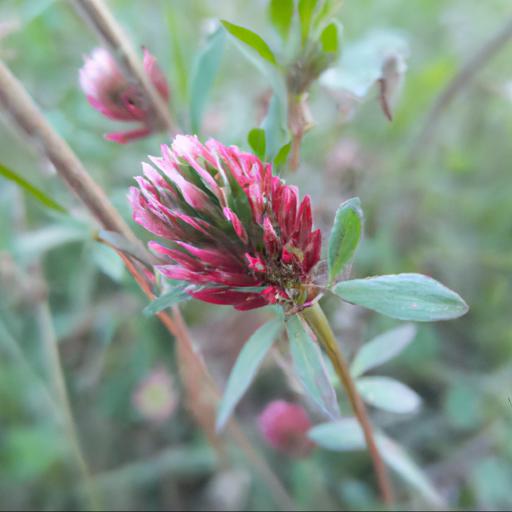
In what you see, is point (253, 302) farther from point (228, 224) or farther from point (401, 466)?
point (401, 466)

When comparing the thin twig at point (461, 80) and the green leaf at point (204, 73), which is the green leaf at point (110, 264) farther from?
the thin twig at point (461, 80)

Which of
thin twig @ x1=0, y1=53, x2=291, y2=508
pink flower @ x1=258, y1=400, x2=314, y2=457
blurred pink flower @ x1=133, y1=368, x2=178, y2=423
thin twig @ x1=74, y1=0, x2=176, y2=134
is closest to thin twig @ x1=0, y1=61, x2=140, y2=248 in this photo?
thin twig @ x1=0, y1=53, x2=291, y2=508

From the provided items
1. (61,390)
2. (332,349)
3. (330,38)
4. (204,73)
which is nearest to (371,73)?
(330,38)

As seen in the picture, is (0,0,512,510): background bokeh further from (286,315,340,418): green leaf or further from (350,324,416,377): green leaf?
(286,315,340,418): green leaf

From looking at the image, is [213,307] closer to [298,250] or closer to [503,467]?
[503,467]

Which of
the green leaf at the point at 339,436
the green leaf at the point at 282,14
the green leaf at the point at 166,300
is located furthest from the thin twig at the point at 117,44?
the green leaf at the point at 339,436

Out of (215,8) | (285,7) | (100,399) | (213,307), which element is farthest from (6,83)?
(215,8)
